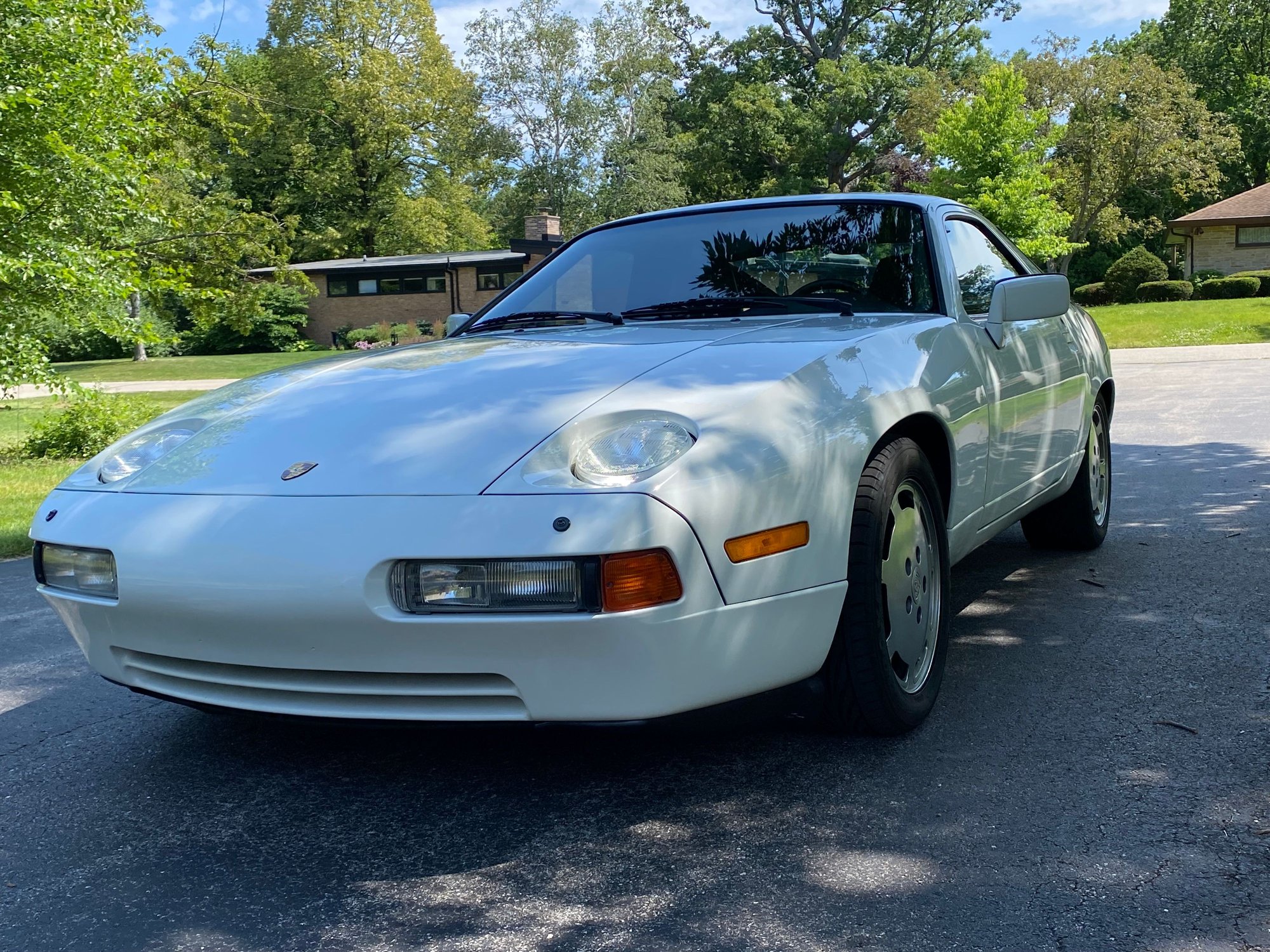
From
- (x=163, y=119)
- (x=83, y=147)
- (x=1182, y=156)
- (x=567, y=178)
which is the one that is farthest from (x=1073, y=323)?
(x=567, y=178)

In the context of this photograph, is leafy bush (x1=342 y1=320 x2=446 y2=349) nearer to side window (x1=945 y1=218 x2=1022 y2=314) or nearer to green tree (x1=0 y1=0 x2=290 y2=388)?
green tree (x1=0 y1=0 x2=290 y2=388)

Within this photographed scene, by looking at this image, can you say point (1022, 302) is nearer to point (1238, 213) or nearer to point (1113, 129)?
point (1113, 129)

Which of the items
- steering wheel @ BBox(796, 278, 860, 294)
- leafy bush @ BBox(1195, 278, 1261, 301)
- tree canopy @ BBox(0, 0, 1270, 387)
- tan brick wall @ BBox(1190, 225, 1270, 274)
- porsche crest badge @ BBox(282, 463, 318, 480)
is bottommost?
porsche crest badge @ BBox(282, 463, 318, 480)

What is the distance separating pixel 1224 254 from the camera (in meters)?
40.9

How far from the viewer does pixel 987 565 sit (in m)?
5.23

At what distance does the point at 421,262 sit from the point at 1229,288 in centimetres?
2738

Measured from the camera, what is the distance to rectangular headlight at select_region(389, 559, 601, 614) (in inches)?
92.7

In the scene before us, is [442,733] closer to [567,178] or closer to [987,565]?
[987,565]

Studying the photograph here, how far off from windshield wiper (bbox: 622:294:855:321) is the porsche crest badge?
144 cm

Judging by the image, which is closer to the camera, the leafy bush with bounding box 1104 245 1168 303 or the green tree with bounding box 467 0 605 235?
the leafy bush with bounding box 1104 245 1168 303

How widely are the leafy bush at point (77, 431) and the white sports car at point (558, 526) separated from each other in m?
10.0

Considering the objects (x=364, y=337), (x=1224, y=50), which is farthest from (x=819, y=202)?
(x=1224, y=50)

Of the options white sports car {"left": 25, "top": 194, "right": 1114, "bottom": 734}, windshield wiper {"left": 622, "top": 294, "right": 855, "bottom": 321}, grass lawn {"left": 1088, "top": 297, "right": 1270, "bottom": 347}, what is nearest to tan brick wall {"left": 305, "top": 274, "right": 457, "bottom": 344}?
grass lawn {"left": 1088, "top": 297, "right": 1270, "bottom": 347}

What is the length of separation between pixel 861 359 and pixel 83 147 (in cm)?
901
